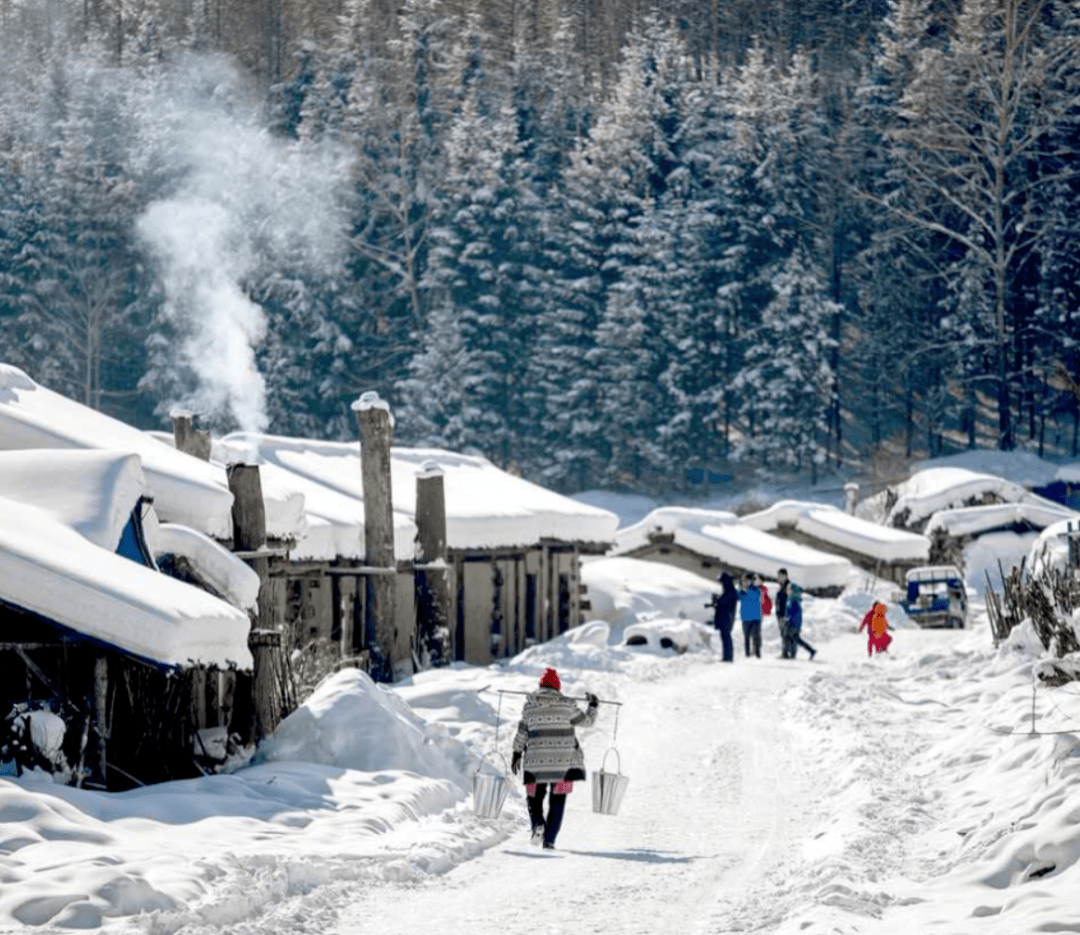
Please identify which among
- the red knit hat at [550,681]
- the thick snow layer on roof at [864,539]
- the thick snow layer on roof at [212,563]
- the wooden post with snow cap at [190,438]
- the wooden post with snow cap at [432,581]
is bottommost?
the thick snow layer on roof at [864,539]

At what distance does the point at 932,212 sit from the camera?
7425cm

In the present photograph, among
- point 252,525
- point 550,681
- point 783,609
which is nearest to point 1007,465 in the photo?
point 783,609

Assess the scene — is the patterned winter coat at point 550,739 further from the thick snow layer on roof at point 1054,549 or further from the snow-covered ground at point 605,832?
the thick snow layer on roof at point 1054,549

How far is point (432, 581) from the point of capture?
2816cm

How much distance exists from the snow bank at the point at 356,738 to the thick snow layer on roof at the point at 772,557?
27.9 m

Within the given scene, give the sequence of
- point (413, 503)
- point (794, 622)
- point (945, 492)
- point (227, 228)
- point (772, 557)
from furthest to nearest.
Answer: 1. point (227, 228)
2. point (945, 492)
3. point (772, 557)
4. point (794, 622)
5. point (413, 503)

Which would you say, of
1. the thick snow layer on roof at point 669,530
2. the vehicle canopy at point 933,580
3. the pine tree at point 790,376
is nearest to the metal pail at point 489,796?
the vehicle canopy at point 933,580

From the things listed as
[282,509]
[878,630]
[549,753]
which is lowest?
[878,630]

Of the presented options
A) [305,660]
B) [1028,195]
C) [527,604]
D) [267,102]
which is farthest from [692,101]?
[305,660]

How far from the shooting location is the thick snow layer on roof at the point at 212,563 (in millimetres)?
17547

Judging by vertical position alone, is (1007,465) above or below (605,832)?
below

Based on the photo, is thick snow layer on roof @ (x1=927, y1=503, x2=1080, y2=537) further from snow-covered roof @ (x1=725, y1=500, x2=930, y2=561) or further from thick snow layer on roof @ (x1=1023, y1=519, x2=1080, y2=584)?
thick snow layer on roof @ (x1=1023, y1=519, x2=1080, y2=584)

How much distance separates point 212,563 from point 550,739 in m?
4.89

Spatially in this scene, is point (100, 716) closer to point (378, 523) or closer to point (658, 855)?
point (658, 855)
